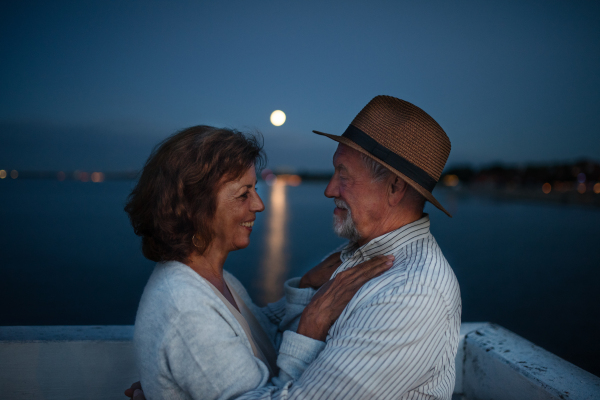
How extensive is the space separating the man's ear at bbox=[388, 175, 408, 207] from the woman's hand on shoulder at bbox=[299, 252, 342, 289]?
563 millimetres

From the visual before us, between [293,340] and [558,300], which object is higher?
[293,340]

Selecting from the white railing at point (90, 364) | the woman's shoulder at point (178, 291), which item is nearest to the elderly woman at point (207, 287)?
the woman's shoulder at point (178, 291)

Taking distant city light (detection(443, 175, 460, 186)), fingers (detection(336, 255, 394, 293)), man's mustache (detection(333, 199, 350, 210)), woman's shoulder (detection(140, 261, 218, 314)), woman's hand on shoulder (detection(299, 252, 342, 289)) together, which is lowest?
distant city light (detection(443, 175, 460, 186))

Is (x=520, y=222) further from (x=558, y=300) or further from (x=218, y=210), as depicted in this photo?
(x=218, y=210)

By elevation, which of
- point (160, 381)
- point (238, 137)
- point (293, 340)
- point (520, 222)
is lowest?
point (520, 222)

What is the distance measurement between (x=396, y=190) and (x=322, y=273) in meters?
0.73

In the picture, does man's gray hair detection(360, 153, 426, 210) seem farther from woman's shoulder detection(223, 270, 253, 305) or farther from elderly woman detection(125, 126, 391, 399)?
woman's shoulder detection(223, 270, 253, 305)

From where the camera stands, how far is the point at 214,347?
1623 mm

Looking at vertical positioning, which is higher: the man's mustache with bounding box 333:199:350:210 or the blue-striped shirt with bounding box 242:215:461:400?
the man's mustache with bounding box 333:199:350:210

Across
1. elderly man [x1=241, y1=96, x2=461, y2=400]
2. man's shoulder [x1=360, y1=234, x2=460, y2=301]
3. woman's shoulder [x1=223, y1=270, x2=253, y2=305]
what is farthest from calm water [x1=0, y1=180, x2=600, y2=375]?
man's shoulder [x1=360, y1=234, x2=460, y2=301]

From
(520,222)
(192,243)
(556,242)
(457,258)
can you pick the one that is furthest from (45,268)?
(520,222)

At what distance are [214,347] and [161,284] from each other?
0.38m

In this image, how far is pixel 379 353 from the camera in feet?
5.07

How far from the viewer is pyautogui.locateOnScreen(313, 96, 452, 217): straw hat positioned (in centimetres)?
197
